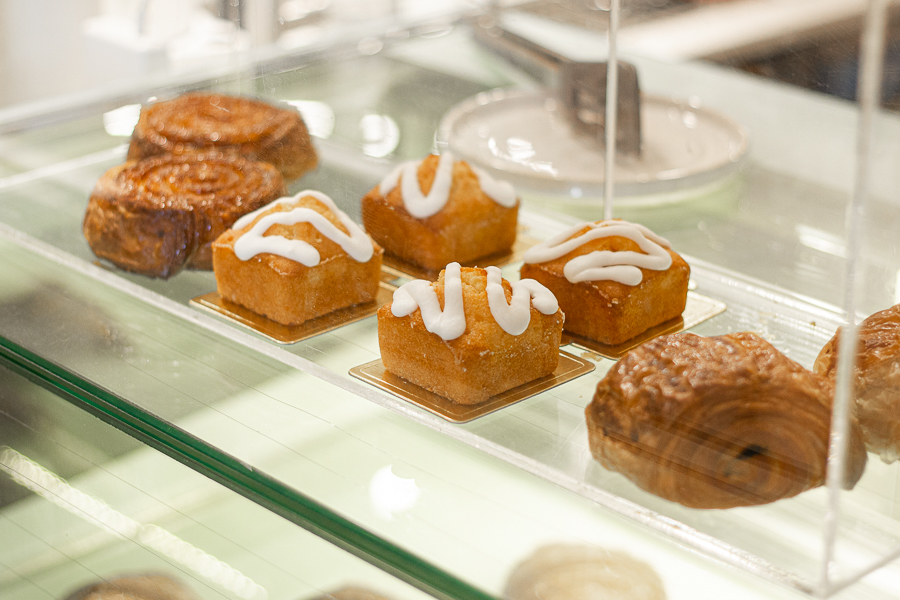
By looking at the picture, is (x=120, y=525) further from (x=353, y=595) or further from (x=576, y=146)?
(x=576, y=146)

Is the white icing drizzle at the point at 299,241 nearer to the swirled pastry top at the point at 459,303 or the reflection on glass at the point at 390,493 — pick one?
the swirled pastry top at the point at 459,303

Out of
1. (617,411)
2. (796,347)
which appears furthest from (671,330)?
(617,411)

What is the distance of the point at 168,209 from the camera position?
3.87ft

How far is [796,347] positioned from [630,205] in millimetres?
388

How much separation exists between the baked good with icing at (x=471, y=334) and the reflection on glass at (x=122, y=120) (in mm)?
710

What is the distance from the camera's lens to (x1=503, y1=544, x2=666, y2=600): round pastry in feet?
2.41

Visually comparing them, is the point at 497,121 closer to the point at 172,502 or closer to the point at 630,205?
the point at 630,205

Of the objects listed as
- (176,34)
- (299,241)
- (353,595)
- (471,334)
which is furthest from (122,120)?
(353,595)

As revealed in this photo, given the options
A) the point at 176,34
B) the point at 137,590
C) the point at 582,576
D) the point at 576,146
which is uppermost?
the point at 176,34

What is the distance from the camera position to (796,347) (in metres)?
0.93

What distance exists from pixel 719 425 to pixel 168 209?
0.71m

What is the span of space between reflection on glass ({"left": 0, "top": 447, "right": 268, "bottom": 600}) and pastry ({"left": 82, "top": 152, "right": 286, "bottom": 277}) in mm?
256

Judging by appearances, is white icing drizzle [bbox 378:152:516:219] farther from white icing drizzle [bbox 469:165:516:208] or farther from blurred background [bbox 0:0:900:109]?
blurred background [bbox 0:0:900:109]

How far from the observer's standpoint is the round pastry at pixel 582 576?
74cm
